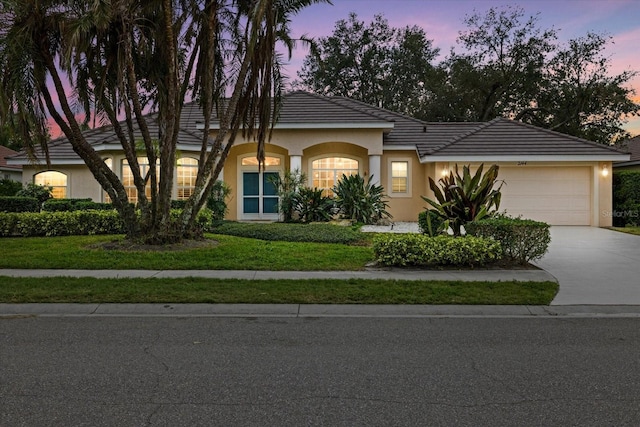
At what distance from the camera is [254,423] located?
3.38 meters

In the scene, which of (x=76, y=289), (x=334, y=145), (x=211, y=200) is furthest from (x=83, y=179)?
(x=76, y=289)

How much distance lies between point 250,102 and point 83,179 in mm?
12738

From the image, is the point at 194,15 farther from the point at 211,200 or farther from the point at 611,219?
the point at 611,219

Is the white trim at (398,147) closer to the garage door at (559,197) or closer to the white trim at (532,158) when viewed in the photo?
the white trim at (532,158)

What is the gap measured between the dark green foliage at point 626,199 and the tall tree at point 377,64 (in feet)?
70.1

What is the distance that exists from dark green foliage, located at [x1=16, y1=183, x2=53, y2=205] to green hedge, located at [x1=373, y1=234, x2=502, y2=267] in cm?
1686

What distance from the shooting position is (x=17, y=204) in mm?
16906

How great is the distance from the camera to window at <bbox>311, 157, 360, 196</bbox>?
834 inches

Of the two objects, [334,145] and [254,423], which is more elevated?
[334,145]

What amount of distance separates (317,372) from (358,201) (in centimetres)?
1392

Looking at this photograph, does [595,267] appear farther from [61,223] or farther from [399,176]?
[61,223]

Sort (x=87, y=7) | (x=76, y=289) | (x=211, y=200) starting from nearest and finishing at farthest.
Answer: (x=76, y=289), (x=87, y=7), (x=211, y=200)

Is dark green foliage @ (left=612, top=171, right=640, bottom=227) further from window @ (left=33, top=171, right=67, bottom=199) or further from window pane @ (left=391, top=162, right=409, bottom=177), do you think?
window @ (left=33, top=171, right=67, bottom=199)

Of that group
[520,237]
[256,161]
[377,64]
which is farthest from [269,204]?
[377,64]
